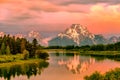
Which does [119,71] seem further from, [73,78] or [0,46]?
[0,46]

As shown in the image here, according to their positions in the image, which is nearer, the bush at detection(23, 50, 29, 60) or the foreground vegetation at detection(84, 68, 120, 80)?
the foreground vegetation at detection(84, 68, 120, 80)

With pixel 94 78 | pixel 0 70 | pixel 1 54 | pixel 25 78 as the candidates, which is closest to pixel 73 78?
pixel 25 78

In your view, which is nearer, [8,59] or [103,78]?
[103,78]

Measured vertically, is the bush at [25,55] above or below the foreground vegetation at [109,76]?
above

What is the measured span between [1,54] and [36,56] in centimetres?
2376

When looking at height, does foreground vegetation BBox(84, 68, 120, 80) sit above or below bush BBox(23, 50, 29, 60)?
below

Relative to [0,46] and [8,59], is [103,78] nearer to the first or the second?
[8,59]

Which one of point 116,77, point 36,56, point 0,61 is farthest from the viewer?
point 36,56

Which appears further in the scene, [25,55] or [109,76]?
[25,55]

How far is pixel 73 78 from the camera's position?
368ft

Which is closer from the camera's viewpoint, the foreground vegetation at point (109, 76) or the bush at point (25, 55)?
the foreground vegetation at point (109, 76)

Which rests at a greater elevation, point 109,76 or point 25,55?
point 25,55

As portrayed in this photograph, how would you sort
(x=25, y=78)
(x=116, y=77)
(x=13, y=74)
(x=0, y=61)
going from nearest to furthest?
(x=116, y=77), (x=25, y=78), (x=13, y=74), (x=0, y=61)

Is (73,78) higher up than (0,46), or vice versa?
(0,46)
